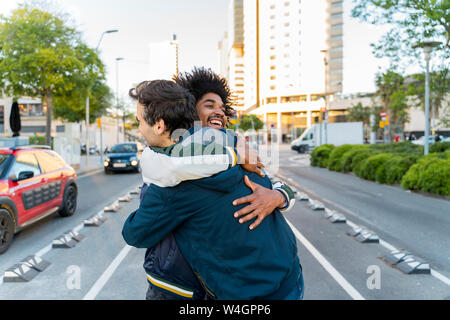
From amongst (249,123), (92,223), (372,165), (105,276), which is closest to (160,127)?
(105,276)

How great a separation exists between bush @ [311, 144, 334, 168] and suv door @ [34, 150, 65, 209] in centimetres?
1680

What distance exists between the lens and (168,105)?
1486 mm

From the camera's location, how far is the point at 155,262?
1.61 m

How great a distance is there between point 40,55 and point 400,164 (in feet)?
52.1

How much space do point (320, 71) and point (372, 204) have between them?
279 ft

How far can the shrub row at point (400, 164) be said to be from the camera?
1090 cm

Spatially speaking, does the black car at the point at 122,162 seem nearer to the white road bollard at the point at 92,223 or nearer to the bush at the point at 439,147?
the white road bollard at the point at 92,223

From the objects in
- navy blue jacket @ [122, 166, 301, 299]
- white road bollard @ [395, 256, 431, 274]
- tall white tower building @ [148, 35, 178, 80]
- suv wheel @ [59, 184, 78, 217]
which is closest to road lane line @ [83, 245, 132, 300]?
tall white tower building @ [148, 35, 178, 80]

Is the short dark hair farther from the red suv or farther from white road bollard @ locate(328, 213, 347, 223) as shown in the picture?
white road bollard @ locate(328, 213, 347, 223)

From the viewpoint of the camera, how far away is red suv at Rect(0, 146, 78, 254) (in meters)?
5.72

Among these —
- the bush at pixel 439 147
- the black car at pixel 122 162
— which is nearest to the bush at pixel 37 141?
the black car at pixel 122 162

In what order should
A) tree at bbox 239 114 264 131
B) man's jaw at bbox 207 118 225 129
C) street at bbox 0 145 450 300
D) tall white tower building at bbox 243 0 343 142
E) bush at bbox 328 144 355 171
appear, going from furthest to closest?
1. tall white tower building at bbox 243 0 343 142
2. tree at bbox 239 114 264 131
3. bush at bbox 328 144 355 171
4. street at bbox 0 145 450 300
5. man's jaw at bbox 207 118 225 129

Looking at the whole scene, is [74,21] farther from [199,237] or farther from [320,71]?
[320,71]

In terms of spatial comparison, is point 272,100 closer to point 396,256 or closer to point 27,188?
point 27,188
